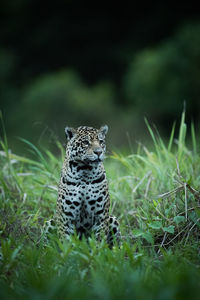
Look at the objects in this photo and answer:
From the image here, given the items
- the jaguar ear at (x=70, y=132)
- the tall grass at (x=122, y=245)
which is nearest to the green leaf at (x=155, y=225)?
the tall grass at (x=122, y=245)

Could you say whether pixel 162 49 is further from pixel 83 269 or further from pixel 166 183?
pixel 83 269

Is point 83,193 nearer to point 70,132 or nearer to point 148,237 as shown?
point 70,132

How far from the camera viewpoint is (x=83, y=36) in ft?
67.9

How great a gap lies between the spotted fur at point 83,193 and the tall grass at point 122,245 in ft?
0.67

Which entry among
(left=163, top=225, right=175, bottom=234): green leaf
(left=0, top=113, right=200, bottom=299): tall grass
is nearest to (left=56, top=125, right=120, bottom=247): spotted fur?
(left=0, top=113, right=200, bottom=299): tall grass

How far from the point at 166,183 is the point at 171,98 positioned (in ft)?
37.3

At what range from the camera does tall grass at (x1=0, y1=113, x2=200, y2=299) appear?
2930 millimetres

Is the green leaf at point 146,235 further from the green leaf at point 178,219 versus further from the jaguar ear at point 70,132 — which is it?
the jaguar ear at point 70,132

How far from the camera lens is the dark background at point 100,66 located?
1596 cm

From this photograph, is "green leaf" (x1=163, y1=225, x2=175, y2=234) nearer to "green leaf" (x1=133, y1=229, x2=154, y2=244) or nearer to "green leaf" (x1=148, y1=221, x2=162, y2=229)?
"green leaf" (x1=148, y1=221, x2=162, y2=229)

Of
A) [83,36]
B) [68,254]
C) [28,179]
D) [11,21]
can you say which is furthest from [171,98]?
[68,254]

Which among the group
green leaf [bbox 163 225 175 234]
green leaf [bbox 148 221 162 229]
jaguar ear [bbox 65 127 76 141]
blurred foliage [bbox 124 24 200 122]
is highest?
blurred foliage [bbox 124 24 200 122]

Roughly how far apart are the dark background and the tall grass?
712 centimetres

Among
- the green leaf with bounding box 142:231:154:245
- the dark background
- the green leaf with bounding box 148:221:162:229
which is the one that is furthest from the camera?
the dark background
